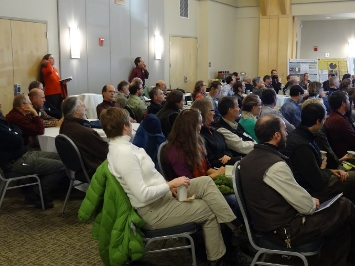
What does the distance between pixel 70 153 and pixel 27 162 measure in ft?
1.99

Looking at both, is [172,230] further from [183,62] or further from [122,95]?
[183,62]

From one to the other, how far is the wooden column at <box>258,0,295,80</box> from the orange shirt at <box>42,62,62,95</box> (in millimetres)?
8497

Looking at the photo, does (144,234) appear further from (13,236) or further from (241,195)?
(13,236)

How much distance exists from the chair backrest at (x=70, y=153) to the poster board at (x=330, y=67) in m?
10.2

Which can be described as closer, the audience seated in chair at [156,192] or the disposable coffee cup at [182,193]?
the audience seated in chair at [156,192]

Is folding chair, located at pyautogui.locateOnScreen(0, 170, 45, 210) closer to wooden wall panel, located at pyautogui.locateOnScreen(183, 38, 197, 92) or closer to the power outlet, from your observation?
the power outlet

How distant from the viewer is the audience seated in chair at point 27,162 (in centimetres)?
413

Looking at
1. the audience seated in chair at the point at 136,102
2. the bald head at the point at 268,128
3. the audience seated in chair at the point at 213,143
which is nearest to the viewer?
the bald head at the point at 268,128

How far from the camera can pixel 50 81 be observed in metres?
7.74

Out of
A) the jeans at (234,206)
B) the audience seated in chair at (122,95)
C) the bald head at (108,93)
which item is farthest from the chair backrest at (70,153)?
the audience seated in chair at (122,95)

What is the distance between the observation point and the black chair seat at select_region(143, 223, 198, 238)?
2.69 metres

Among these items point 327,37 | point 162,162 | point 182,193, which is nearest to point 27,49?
point 162,162

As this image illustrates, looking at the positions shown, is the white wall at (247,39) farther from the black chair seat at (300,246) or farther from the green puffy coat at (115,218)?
the green puffy coat at (115,218)

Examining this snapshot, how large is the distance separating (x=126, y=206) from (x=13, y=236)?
66.4 inches
